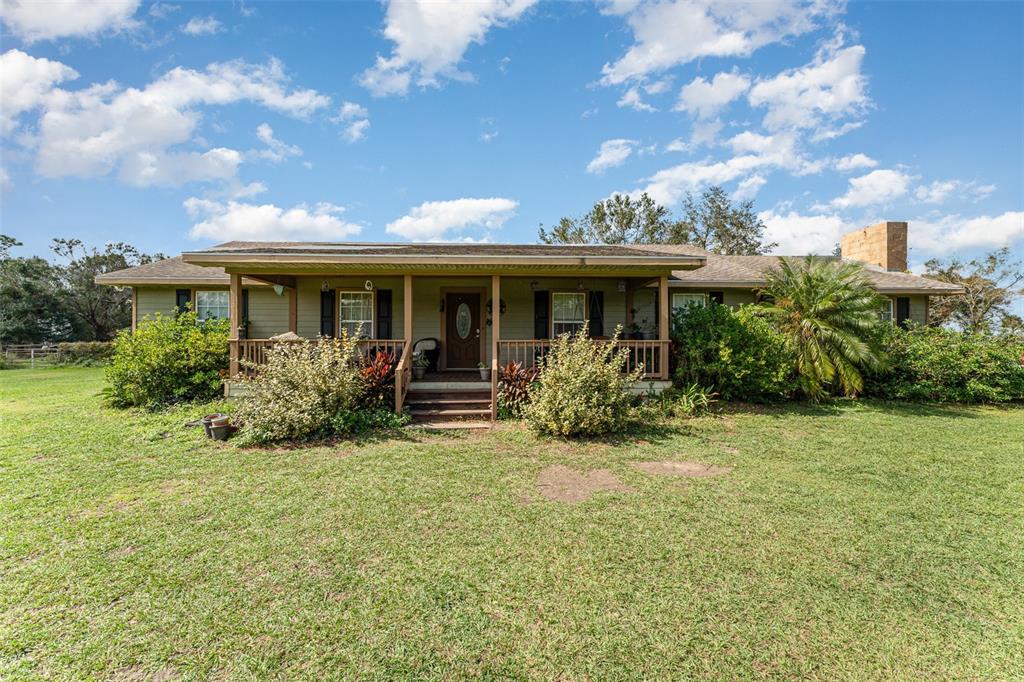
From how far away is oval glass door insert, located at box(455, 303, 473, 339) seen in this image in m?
11.4

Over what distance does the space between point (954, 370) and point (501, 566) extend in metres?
12.2

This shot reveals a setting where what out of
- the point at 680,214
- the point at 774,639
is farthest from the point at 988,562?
the point at 680,214

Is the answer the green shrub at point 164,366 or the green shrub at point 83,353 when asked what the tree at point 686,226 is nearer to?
the green shrub at point 164,366

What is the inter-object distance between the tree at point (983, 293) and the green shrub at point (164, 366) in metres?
26.5

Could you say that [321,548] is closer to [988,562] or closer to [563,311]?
[988,562]

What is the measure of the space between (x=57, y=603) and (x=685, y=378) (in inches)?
367

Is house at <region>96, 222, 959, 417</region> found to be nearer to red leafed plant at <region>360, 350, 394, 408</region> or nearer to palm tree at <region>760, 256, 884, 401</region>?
palm tree at <region>760, 256, 884, 401</region>

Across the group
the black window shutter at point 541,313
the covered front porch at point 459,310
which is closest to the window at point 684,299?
the covered front porch at point 459,310

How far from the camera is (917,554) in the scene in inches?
130

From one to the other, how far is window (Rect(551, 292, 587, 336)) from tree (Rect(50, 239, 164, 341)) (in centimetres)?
2999

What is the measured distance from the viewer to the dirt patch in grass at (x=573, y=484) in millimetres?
4531

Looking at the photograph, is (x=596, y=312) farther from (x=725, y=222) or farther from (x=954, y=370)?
(x=725, y=222)

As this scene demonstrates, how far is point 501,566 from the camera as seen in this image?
3.16m

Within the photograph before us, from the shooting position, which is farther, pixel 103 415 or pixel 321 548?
pixel 103 415
